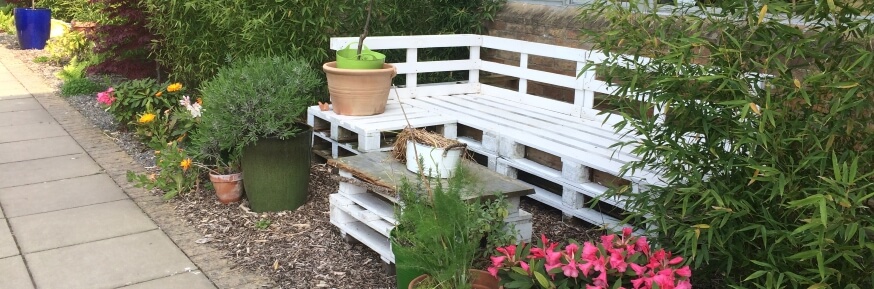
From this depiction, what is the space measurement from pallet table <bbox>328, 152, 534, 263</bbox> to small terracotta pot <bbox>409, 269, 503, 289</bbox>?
0.48m

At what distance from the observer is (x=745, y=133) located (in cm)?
273

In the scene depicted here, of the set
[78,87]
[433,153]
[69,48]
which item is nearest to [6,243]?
[433,153]

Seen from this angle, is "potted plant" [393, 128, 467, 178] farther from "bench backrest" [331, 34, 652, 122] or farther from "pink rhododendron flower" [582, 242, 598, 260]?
"bench backrest" [331, 34, 652, 122]

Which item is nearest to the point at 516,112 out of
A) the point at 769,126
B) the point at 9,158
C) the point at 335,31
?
the point at 335,31

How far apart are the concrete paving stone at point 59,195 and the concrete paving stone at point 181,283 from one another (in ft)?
4.57

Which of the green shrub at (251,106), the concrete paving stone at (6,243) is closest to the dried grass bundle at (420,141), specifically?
the green shrub at (251,106)

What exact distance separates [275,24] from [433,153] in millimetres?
2268

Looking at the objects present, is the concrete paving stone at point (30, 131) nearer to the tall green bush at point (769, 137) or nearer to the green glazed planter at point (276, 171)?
the green glazed planter at point (276, 171)

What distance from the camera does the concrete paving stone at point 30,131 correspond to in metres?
6.87

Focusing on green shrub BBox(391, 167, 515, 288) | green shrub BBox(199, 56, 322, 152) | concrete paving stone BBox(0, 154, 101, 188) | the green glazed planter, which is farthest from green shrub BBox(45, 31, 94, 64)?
green shrub BBox(391, 167, 515, 288)

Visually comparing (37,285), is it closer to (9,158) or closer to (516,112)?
(9,158)

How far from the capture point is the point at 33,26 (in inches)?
464

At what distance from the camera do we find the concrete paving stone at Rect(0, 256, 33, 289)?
13.0ft

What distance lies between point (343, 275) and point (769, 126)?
2103 millimetres
